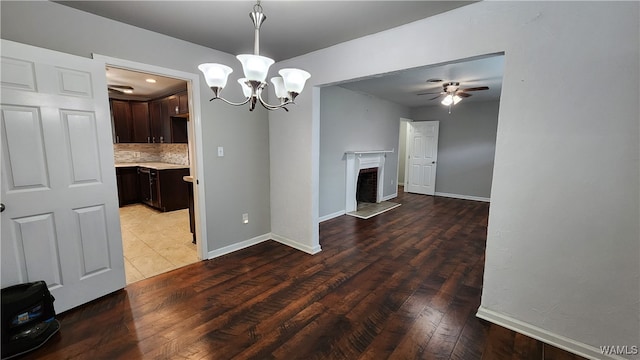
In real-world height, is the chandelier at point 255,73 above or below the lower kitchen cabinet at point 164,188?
above

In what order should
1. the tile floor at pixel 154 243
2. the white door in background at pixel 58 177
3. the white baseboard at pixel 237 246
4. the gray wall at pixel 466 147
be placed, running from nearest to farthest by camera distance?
1. the white door in background at pixel 58 177
2. the tile floor at pixel 154 243
3. the white baseboard at pixel 237 246
4. the gray wall at pixel 466 147

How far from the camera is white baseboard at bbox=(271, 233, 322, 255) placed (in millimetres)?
3305

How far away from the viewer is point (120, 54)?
2305 mm

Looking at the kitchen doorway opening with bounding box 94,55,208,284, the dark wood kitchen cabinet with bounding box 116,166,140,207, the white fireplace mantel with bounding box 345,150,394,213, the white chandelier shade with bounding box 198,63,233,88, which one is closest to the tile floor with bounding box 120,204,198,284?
the kitchen doorway opening with bounding box 94,55,208,284

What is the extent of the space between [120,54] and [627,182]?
12.6ft

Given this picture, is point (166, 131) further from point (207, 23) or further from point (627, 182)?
point (627, 182)

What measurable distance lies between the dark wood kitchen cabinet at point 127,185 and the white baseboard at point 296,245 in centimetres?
398

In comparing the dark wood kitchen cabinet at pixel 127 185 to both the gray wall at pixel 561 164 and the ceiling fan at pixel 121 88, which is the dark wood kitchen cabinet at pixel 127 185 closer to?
the ceiling fan at pixel 121 88

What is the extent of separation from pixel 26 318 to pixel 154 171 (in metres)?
3.88

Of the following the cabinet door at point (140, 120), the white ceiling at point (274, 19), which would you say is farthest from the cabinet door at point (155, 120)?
the white ceiling at point (274, 19)

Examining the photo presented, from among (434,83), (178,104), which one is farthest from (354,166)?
(178,104)

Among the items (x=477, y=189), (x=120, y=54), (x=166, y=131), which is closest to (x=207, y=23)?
(x=120, y=54)

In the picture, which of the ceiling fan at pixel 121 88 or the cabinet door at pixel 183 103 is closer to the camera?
the ceiling fan at pixel 121 88

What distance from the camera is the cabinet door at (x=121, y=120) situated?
17.8ft
